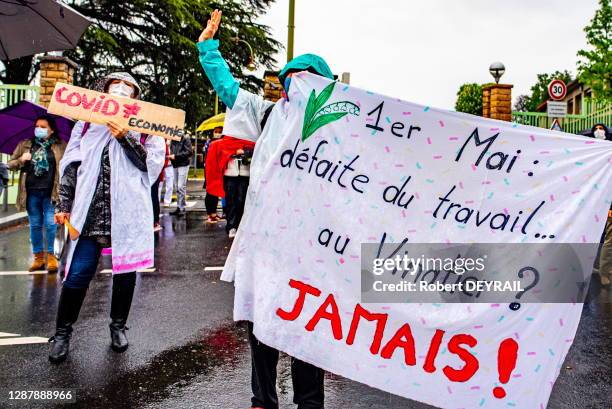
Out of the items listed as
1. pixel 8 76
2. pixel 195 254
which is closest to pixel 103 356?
pixel 195 254

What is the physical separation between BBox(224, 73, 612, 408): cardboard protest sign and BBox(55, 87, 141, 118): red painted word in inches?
55.0

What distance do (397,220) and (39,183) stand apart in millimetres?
5260

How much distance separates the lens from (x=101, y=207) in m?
4.02

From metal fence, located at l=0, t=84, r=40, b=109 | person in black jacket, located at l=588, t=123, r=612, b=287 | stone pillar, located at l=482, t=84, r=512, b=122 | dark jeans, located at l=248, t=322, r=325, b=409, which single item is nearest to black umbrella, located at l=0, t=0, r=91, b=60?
dark jeans, located at l=248, t=322, r=325, b=409

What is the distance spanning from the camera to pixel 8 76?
24.6 m

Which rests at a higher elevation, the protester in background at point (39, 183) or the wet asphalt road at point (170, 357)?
the protester in background at point (39, 183)

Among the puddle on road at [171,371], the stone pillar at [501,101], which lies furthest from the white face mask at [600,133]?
the stone pillar at [501,101]

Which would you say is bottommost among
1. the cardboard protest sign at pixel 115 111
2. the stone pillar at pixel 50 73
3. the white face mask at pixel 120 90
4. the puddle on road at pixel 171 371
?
the puddle on road at pixel 171 371

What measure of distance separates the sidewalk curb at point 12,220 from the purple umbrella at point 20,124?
13.4 ft

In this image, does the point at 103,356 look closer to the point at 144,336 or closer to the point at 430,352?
the point at 144,336

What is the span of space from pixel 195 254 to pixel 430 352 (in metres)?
5.97

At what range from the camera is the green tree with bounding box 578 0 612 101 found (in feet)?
56.9

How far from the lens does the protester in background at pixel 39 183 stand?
6590mm

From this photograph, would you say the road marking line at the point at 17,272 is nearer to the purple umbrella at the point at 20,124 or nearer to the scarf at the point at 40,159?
the scarf at the point at 40,159
